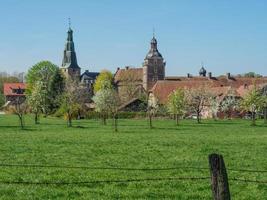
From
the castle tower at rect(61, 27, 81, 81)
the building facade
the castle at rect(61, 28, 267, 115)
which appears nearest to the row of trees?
the castle at rect(61, 28, 267, 115)

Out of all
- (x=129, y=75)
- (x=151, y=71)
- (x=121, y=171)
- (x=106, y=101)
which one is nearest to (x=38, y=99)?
(x=106, y=101)

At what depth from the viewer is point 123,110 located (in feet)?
347

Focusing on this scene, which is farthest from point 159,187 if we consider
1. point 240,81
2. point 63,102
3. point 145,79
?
point 145,79

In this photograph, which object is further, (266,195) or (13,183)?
(13,183)

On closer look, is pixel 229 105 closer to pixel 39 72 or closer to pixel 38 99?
pixel 38 99

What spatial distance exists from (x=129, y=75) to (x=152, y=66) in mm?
10422

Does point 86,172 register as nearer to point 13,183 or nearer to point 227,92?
point 13,183

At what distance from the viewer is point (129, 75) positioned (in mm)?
156750

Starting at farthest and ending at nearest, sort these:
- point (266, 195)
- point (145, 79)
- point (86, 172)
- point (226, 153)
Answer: point (145, 79)
point (226, 153)
point (86, 172)
point (266, 195)

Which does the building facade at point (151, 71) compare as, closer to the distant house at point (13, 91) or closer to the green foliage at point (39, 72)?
the green foliage at point (39, 72)

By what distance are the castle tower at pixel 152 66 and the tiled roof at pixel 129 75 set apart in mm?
7122

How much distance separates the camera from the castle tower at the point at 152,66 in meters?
149

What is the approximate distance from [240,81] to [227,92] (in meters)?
29.9

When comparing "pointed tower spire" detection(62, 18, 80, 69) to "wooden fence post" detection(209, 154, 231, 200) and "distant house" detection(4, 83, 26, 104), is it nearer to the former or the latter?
"distant house" detection(4, 83, 26, 104)
